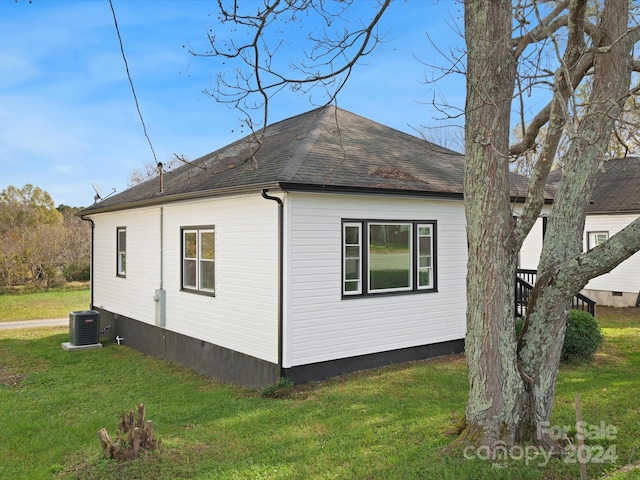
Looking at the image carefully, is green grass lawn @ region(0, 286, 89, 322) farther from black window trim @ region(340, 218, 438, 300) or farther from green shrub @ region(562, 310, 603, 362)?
green shrub @ region(562, 310, 603, 362)

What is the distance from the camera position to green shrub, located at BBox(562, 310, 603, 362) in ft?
28.9

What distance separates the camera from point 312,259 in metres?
7.88

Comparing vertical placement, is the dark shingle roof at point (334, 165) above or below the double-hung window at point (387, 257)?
above

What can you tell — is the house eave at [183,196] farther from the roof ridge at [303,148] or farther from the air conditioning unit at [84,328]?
the air conditioning unit at [84,328]

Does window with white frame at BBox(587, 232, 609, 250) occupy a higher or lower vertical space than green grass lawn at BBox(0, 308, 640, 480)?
higher

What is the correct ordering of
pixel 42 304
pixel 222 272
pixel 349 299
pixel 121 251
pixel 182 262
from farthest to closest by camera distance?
pixel 42 304
pixel 121 251
pixel 182 262
pixel 222 272
pixel 349 299

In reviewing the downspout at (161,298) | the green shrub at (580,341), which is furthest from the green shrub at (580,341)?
the downspout at (161,298)

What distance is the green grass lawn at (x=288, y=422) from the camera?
466cm

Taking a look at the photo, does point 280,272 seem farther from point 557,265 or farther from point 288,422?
point 557,265

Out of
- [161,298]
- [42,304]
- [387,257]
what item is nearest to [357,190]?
[387,257]

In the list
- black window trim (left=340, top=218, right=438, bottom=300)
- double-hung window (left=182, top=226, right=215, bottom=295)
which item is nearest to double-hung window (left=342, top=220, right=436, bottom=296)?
black window trim (left=340, top=218, right=438, bottom=300)

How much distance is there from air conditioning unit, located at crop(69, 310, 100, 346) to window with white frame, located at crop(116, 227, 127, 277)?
4.34ft

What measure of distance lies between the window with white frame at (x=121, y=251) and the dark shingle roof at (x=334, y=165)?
1.40 meters

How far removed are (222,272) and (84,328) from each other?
599 centimetres
